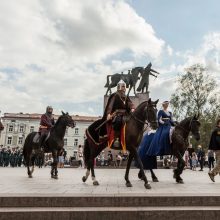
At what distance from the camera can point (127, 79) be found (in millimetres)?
38156

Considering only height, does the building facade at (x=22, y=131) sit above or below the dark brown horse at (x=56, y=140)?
above

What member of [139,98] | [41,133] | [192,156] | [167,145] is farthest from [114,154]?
[167,145]

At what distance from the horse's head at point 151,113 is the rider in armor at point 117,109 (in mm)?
607

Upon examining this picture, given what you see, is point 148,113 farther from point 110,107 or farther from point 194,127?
point 194,127

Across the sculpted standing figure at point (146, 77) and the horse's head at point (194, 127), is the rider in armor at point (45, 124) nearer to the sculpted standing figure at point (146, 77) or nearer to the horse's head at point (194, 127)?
the horse's head at point (194, 127)

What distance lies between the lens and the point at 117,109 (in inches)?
359

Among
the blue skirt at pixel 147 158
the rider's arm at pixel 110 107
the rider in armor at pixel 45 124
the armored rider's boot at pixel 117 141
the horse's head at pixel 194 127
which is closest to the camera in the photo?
the armored rider's boot at pixel 117 141

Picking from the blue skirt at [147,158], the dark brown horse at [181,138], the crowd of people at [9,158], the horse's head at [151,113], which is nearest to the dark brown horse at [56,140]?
the blue skirt at [147,158]

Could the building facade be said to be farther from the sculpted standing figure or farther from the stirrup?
the stirrup

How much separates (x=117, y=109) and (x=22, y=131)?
90116mm

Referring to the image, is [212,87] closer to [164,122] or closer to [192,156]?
[192,156]

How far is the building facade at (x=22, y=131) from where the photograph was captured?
94.7 m

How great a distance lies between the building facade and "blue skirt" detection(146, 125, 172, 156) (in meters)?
84.3
